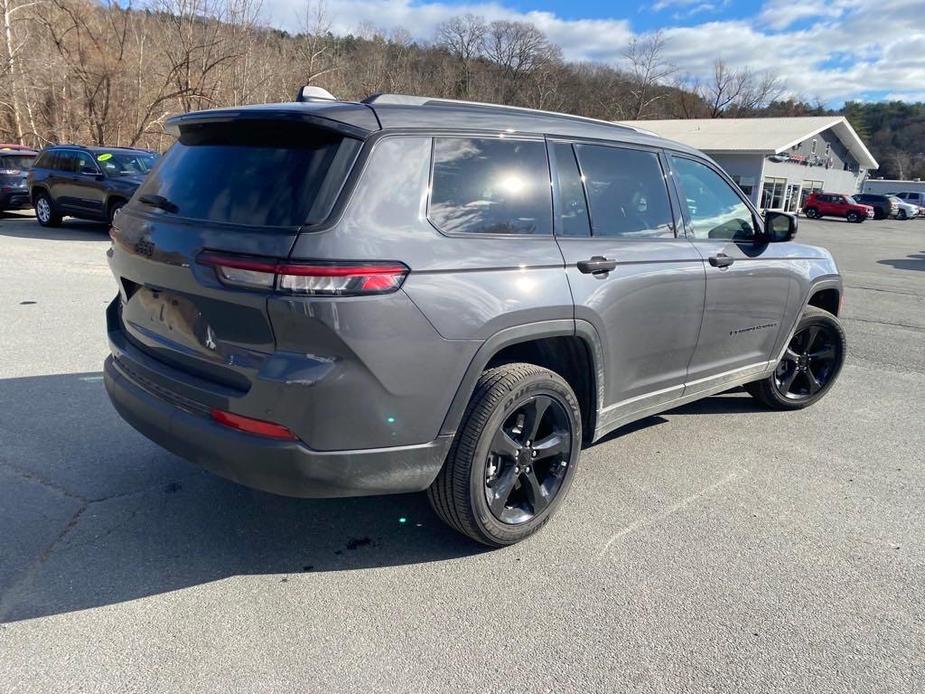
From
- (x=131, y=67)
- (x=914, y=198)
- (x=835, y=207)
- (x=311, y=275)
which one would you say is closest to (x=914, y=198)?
(x=914, y=198)

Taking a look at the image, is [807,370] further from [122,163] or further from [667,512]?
[122,163]

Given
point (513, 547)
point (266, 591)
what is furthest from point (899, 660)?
point (266, 591)

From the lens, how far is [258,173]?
272 centimetres

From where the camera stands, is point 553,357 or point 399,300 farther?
point 553,357

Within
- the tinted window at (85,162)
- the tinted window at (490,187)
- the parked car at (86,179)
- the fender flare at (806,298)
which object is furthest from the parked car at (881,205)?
the tinted window at (490,187)

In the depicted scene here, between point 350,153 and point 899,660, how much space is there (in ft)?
9.09

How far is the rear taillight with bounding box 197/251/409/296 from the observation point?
2393mm

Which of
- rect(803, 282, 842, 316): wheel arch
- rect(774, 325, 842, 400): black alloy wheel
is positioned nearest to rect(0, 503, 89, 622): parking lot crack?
rect(774, 325, 842, 400): black alloy wheel

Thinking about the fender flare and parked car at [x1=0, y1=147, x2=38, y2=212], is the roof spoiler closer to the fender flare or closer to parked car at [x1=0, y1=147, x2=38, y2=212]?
the fender flare

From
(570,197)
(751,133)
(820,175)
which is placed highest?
(751,133)

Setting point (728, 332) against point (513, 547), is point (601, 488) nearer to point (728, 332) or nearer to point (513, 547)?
point (513, 547)

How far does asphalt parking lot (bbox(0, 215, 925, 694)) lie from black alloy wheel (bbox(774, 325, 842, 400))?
2.19ft

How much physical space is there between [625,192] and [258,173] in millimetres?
1943

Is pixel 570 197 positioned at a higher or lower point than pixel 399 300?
higher
